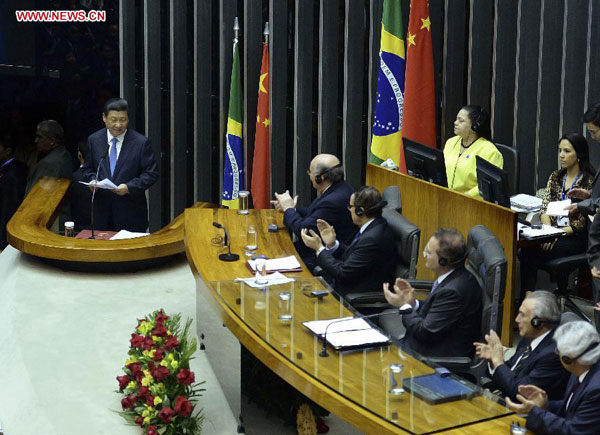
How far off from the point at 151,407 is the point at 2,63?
Result: 5.89 meters

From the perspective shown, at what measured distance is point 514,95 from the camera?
7188mm

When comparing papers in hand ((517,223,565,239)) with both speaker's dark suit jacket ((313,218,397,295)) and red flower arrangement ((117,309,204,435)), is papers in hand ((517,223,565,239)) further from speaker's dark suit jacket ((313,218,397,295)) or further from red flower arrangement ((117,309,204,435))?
Answer: red flower arrangement ((117,309,204,435))

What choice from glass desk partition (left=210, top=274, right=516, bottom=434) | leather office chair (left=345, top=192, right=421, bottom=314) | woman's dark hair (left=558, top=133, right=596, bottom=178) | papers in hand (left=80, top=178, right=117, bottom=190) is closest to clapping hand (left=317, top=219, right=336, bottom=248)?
leather office chair (left=345, top=192, right=421, bottom=314)

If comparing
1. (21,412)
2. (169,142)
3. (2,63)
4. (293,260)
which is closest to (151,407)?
(21,412)

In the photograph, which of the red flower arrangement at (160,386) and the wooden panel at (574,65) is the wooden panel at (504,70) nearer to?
the wooden panel at (574,65)

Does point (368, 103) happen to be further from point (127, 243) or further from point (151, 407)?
point (151, 407)

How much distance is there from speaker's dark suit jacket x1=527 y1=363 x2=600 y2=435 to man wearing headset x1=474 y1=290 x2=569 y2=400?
438 mm

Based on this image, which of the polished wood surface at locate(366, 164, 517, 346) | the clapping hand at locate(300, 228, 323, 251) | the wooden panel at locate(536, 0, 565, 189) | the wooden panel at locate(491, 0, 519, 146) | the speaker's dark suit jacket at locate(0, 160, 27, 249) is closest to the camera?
the polished wood surface at locate(366, 164, 517, 346)

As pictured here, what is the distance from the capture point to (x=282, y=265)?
16.1ft

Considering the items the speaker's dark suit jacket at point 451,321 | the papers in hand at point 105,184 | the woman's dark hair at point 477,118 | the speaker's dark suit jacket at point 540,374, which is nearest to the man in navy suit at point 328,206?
the woman's dark hair at point 477,118

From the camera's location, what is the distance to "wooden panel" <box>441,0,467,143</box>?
7422 millimetres

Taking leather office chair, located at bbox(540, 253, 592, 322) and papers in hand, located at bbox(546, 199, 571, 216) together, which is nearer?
papers in hand, located at bbox(546, 199, 571, 216)

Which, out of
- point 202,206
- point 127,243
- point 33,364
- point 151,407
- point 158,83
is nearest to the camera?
point 151,407

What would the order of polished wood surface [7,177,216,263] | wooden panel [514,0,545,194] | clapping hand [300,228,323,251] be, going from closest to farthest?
1. clapping hand [300,228,323,251]
2. polished wood surface [7,177,216,263]
3. wooden panel [514,0,545,194]
